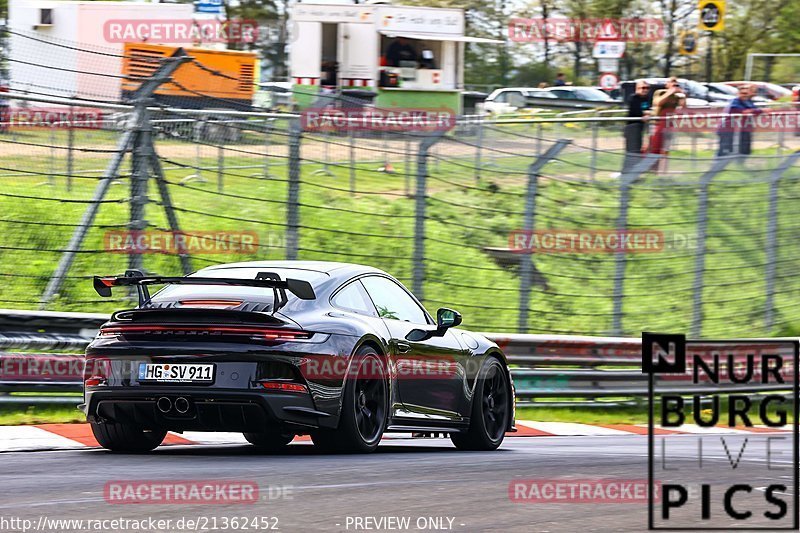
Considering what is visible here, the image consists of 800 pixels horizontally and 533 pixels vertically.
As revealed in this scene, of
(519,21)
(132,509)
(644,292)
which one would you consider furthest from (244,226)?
(519,21)

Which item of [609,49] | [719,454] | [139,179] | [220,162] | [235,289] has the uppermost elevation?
[609,49]

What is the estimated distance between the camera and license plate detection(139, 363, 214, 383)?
8.05 m

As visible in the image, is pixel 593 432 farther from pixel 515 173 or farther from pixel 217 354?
pixel 217 354

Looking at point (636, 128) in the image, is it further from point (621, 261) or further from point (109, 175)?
point (109, 175)

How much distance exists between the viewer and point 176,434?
10195 mm

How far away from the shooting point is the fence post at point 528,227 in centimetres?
1412

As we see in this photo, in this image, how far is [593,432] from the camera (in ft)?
41.3

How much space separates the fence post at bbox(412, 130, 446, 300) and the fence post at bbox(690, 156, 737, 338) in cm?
349

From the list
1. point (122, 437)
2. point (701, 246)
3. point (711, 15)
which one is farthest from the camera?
point (711, 15)

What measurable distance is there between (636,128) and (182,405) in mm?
11487

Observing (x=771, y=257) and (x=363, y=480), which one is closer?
(x=363, y=480)

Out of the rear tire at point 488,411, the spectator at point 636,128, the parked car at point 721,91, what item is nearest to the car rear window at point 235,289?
the rear tire at point 488,411

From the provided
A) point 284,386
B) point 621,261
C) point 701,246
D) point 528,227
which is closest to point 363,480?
point 284,386

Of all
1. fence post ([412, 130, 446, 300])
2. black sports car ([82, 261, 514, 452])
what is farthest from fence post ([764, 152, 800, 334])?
black sports car ([82, 261, 514, 452])
